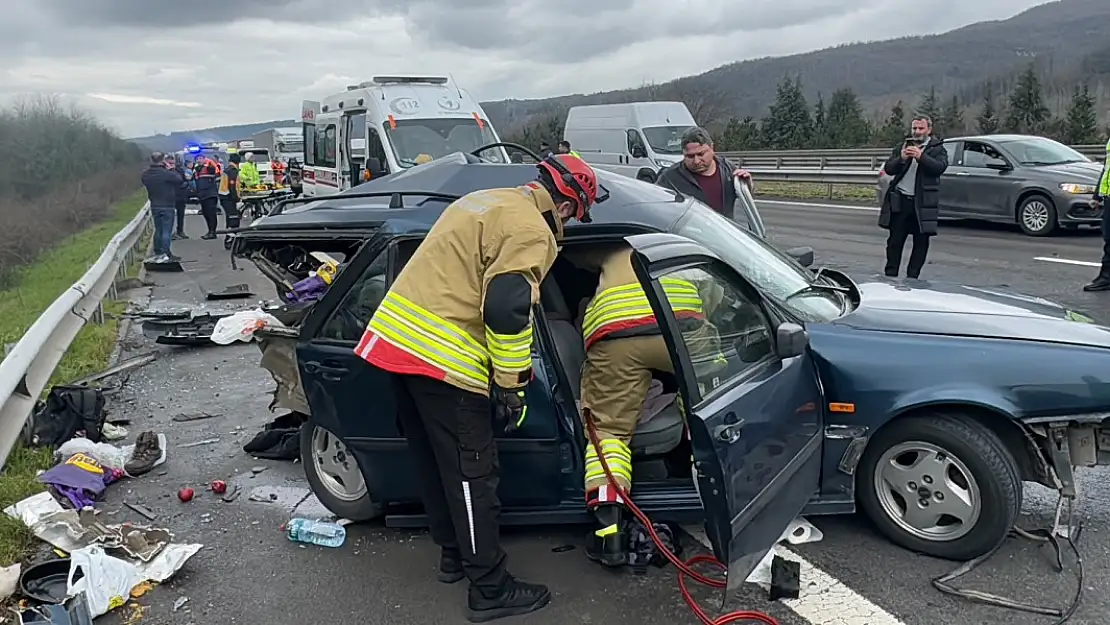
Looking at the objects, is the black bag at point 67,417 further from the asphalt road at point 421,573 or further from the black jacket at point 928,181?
the black jacket at point 928,181

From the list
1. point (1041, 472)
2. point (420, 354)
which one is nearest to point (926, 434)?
point (1041, 472)

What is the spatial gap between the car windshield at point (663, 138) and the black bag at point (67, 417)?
16767 mm

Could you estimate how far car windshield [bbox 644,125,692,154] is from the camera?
21.1 metres

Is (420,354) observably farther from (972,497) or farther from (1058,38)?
(1058,38)

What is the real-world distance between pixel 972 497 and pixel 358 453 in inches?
102

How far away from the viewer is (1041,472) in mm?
3623

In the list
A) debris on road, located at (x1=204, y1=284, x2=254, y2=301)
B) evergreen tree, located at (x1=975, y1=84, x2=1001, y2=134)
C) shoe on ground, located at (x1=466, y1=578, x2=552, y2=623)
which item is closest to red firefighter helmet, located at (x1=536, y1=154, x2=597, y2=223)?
shoe on ground, located at (x1=466, y1=578, x2=552, y2=623)

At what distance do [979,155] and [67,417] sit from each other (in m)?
12.9

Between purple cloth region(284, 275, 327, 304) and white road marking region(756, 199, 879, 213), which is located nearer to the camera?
purple cloth region(284, 275, 327, 304)

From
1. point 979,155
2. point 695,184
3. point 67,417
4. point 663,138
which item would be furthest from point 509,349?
point 663,138

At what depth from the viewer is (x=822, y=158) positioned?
1085 inches

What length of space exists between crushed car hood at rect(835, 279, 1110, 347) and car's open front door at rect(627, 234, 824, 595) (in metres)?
0.52

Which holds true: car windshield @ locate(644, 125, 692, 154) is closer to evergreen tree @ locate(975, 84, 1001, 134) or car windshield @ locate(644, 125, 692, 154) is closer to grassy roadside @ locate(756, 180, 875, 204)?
grassy roadside @ locate(756, 180, 875, 204)

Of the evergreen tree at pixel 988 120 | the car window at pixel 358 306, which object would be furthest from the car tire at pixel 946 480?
the evergreen tree at pixel 988 120
